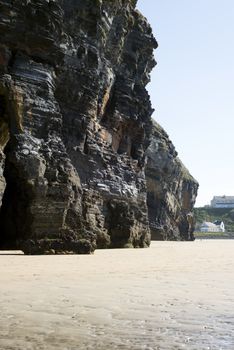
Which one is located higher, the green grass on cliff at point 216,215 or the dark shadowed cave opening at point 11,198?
the green grass on cliff at point 216,215

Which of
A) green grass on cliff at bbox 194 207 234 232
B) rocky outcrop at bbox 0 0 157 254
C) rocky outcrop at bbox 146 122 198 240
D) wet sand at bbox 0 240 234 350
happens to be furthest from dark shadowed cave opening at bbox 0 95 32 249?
green grass on cliff at bbox 194 207 234 232

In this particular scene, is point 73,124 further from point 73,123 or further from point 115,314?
point 115,314

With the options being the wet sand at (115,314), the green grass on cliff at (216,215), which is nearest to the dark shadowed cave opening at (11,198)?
the wet sand at (115,314)

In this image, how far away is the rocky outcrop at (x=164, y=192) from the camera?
194 feet

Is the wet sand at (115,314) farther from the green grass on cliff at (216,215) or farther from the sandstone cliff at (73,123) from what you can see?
the green grass on cliff at (216,215)

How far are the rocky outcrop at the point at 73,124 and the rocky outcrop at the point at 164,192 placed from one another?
22.0 m

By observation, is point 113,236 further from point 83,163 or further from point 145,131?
point 145,131

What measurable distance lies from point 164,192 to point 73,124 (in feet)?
120

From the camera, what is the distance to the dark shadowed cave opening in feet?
61.0

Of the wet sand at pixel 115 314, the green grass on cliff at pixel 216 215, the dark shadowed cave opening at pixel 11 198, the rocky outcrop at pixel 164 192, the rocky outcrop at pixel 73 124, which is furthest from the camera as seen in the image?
the green grass on cliff at pixel 216 215

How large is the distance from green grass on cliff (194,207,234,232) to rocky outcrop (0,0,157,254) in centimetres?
9318

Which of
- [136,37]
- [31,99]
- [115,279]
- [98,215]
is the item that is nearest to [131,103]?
[136,37]

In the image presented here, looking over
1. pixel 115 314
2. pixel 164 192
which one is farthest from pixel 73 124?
pixel 164 192

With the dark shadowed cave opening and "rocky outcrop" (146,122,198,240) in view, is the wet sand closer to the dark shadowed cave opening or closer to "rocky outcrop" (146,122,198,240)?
the dark shadowed cave opening
